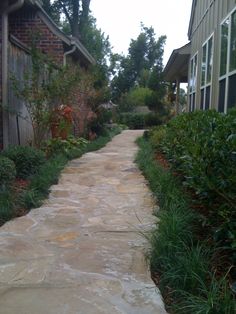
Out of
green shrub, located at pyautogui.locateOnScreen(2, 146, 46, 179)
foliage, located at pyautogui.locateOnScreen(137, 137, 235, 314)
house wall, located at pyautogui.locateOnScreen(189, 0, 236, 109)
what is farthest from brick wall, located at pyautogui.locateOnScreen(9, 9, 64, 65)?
foliage, located at pyautogui.locateOnScreen(137, 137, 235, 314)

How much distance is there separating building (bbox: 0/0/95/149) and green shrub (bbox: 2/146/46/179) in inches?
32.6

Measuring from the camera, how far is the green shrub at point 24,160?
6922 millimetres

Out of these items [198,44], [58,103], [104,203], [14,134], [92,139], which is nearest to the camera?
[104,203]

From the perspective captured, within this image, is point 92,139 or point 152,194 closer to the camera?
point 152,194

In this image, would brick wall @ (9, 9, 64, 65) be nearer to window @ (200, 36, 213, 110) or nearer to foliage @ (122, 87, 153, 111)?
window @ (200, 36, 213, 110)

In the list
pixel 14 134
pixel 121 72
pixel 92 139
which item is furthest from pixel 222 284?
pixel 121 72

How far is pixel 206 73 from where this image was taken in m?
11.3

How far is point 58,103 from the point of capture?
961 centimetres

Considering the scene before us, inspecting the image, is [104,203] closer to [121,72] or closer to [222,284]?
[222,284]

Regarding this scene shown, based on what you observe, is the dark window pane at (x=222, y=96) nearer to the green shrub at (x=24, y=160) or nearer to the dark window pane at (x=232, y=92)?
the dark window pane at (x=232, y=92)

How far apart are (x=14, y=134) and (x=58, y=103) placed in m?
1.48

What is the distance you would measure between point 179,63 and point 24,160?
12111 millimetres

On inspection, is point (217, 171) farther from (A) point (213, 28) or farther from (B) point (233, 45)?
(A) point (213, 28)

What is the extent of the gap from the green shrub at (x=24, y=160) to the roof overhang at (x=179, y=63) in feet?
29.9
